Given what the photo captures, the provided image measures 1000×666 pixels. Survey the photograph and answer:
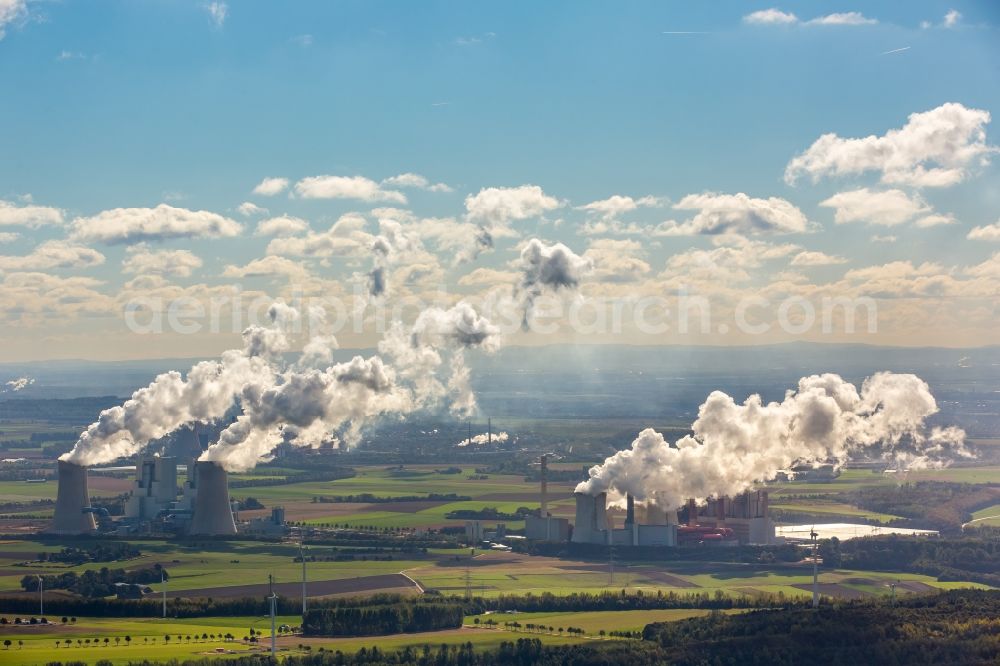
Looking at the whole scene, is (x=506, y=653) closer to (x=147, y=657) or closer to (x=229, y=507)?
→ (x=147, y=657)

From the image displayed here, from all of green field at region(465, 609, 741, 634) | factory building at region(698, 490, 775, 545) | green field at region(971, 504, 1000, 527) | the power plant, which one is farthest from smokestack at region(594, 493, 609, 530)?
green field at region(971, 504, 1000, 527)

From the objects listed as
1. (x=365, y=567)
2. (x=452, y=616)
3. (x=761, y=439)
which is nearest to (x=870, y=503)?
(x=761, y=439)

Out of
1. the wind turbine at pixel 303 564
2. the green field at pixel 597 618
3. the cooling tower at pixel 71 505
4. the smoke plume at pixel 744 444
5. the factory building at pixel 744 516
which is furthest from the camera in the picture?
the cooling tower at pixel 71 505

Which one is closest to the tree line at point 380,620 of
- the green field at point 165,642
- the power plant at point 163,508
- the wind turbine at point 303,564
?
the green field at point 165,642

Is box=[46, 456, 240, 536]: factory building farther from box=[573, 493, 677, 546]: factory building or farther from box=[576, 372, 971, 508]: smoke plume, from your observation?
box=[576, 372, 971, 508]: smoke plume

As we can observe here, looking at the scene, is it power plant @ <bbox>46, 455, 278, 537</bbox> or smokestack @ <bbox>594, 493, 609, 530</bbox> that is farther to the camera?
power plant @ <bbox>46, 455, 278, 537</bbox>

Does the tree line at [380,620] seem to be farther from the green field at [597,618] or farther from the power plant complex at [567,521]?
the power plant complex at [567,521]
